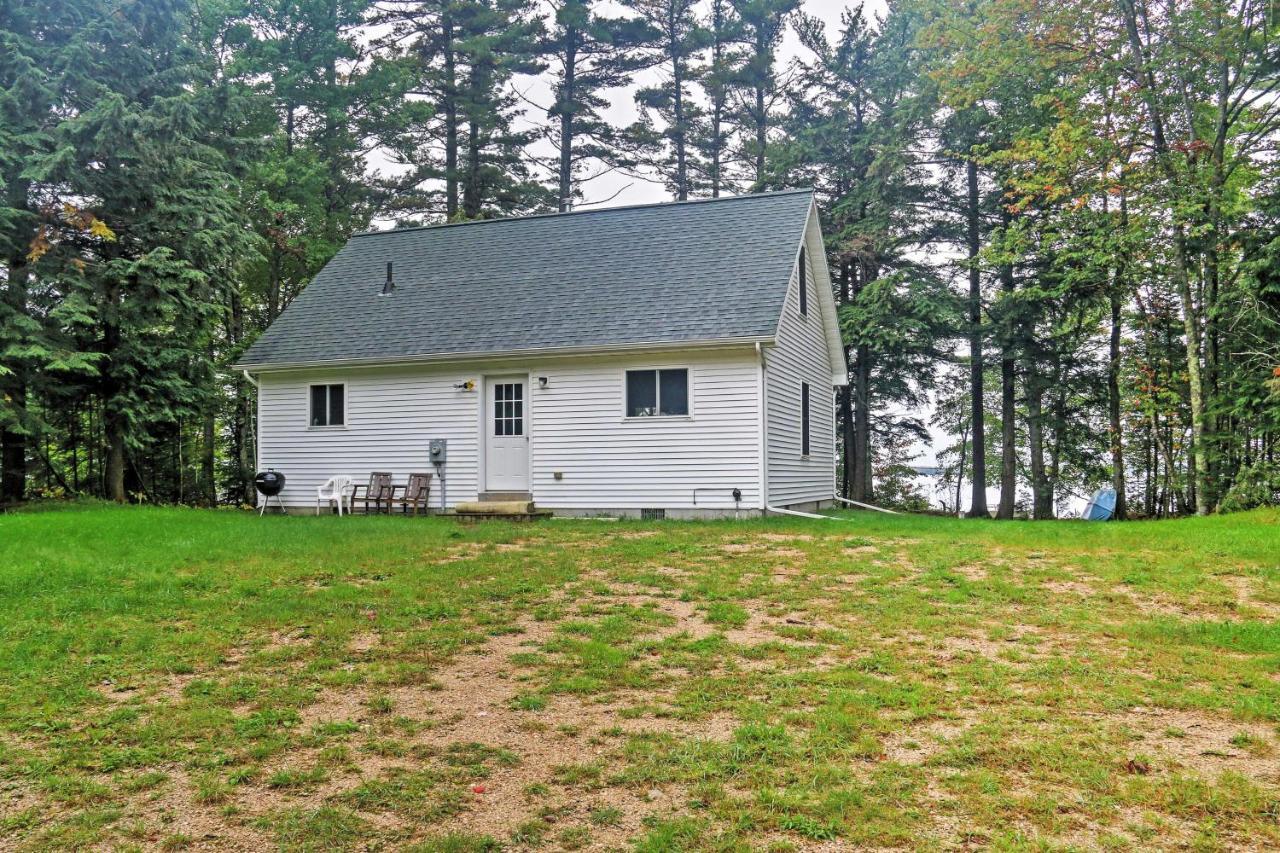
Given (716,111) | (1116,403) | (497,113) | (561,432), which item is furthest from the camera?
(716,111)

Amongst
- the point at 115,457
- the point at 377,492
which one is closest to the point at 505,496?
the point at 377,492

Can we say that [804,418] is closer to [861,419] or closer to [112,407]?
[861,419]

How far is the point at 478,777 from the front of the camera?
10.4 feet

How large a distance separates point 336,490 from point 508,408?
338 cm

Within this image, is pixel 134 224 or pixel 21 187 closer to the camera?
pixel 21 187

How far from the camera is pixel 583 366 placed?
1338 centimetres

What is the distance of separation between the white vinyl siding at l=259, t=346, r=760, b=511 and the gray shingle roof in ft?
1.40

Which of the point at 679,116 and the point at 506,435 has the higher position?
the point at 679,116

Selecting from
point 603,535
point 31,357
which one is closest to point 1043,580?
point 603,535

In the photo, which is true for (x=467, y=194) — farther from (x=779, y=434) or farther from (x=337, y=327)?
(x=779, y=434)

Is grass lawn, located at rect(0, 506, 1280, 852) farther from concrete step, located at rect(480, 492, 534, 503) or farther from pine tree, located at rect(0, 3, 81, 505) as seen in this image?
pine tree, located at rect(0, 3, 81, 505)

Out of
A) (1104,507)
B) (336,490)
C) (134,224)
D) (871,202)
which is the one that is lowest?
(1104,507)

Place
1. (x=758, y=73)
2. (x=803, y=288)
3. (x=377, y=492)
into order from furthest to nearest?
(x=758, y=73) → (x=803, y=288) → (x=377, y=492)

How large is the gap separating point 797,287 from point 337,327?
851 centimetres
